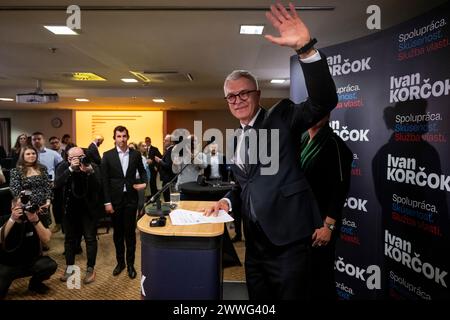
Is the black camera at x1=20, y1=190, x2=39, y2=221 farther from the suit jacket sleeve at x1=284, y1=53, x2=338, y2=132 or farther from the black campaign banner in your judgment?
the black campaign banner

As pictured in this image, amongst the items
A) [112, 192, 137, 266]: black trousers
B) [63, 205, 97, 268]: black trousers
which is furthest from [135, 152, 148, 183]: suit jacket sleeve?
[63, 205, 97, 268]: black trousers

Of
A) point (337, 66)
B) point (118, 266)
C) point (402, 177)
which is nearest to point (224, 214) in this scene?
point (402, 177)

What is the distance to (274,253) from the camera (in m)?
1.38

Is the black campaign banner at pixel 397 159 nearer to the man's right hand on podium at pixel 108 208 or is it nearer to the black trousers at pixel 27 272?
the man's right hand on podium at pixel 108 208

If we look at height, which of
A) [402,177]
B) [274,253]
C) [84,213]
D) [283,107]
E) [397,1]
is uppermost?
[397,1]

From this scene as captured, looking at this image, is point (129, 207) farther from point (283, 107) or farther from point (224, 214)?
point (283, 107)

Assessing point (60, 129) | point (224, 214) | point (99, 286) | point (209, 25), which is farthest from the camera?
point (60, 129)

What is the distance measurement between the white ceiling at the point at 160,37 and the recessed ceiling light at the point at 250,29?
0.07 metres

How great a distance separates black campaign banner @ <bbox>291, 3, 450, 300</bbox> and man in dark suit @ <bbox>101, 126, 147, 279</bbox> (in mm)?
2068

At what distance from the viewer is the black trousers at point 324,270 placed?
208 centimetres

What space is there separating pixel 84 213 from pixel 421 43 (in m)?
3.21

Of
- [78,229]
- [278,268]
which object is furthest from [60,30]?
[278,268]

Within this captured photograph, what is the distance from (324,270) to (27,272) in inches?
102

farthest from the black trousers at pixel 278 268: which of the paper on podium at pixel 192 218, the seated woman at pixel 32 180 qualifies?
the seated woman at pixel 32 180
